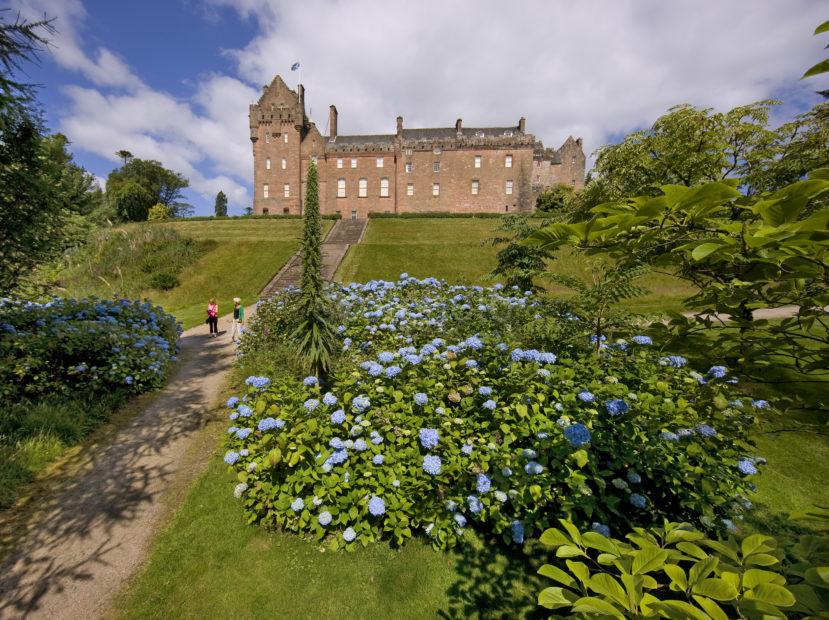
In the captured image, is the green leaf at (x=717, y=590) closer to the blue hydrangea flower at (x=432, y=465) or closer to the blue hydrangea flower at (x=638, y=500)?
the blue hydrangea flower at (x=432, y=465)

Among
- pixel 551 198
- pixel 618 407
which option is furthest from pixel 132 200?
pixel 618 407

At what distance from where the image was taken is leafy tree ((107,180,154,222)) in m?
57.5

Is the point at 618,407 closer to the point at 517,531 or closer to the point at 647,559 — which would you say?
the point at 517,531

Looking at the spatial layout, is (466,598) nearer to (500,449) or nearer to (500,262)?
(500,449)

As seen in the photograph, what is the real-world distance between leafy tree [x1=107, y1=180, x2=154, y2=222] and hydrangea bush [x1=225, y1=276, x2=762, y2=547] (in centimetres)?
7233

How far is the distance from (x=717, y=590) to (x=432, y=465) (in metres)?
2.90

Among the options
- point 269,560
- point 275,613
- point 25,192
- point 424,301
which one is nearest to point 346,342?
point 424,301

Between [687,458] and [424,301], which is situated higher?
[424,301]

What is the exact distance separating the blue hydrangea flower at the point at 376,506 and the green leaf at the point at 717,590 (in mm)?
3240

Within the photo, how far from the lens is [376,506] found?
12.0 feet

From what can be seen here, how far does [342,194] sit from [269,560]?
49.2 meters

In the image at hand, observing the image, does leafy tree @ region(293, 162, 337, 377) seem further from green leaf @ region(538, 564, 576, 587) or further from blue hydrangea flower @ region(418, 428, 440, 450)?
green leaf @ region(538, 564, 576, 587)

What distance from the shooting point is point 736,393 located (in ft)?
12.1

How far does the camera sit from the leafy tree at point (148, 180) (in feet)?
205
